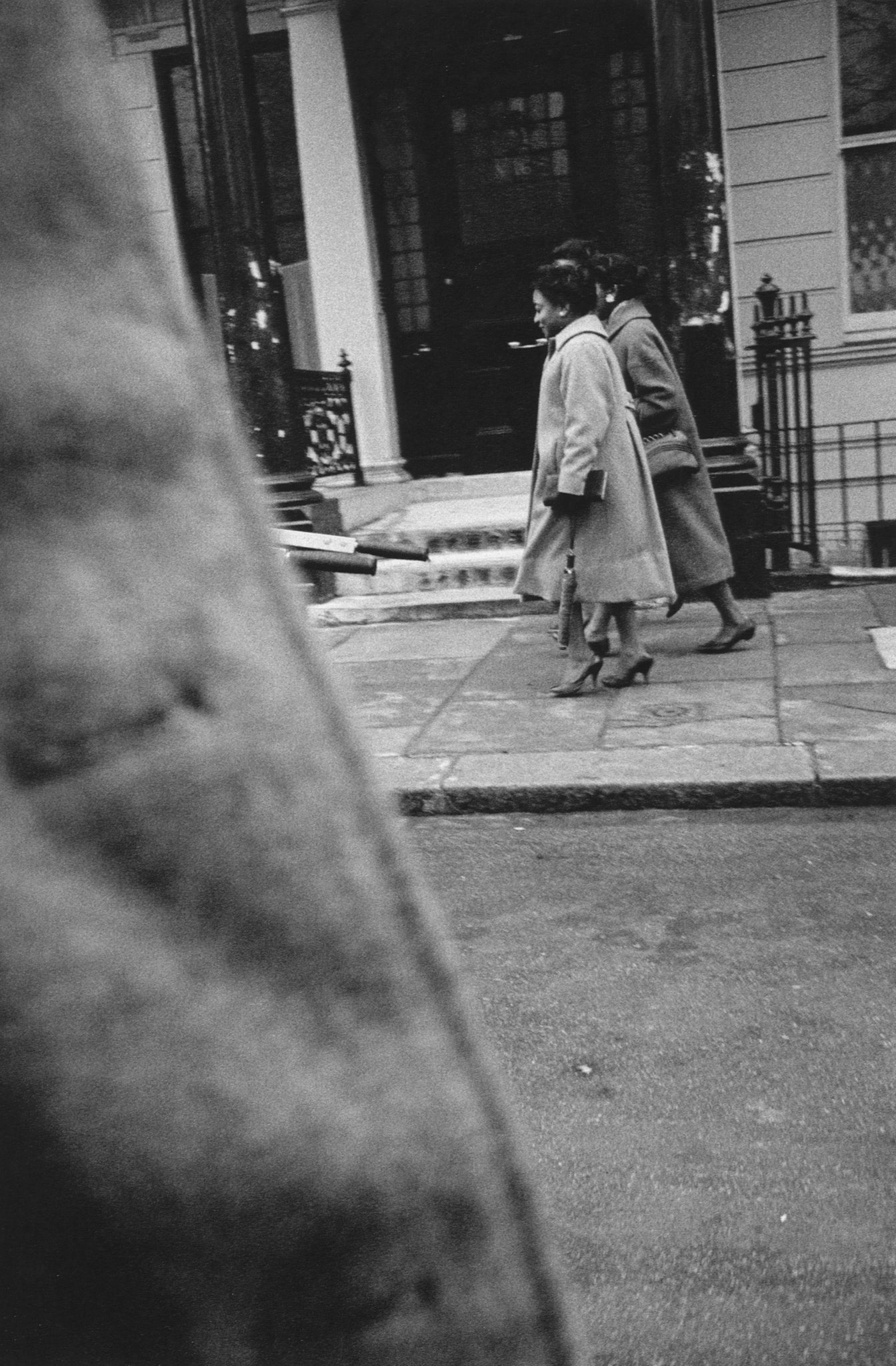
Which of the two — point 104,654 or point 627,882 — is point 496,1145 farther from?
point 627,882

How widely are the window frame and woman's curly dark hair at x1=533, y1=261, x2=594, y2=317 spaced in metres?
4.60

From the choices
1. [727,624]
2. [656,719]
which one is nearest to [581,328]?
[727,624]

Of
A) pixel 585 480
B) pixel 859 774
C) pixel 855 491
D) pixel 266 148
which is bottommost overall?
pixel 859 774

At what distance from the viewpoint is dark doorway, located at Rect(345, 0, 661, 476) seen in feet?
33.9

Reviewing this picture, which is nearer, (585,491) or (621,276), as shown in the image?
(585,491)

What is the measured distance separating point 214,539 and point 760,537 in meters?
7.91

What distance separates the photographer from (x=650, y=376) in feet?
22.4

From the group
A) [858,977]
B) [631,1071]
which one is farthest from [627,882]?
[631,1071]

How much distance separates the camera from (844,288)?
1009cm

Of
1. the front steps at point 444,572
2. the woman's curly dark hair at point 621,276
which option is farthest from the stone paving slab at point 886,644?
the front steps at point 444,572

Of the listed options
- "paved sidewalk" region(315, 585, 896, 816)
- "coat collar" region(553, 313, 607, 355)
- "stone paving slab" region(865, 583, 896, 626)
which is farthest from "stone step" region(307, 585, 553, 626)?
"coat collar" region(553, 313, 607, 355)

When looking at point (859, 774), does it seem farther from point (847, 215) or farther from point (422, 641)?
point (847, 215)

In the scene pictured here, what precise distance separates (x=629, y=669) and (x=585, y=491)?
87cm

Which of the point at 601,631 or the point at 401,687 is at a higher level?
the point at 601,631
